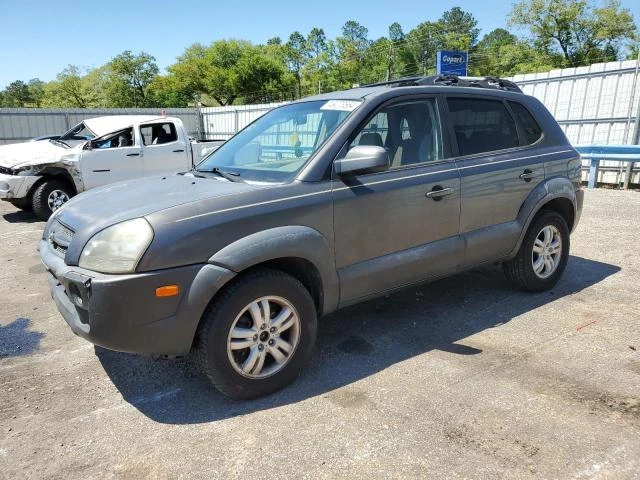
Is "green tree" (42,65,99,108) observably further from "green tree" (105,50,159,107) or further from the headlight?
the headlight

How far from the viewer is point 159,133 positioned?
10125 millimetres

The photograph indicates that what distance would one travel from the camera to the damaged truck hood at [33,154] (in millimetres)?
8969

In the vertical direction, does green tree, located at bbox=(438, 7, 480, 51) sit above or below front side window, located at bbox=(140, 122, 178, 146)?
above

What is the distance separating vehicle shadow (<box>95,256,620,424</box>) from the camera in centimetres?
302

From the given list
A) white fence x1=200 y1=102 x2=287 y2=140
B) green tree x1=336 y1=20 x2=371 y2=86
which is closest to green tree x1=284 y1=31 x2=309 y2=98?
green tree x1=336 y1=20 x2=371 y2=86

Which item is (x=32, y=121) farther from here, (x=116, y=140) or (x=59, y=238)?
(x=59, y=238)

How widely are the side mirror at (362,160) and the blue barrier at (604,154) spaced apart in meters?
9.05

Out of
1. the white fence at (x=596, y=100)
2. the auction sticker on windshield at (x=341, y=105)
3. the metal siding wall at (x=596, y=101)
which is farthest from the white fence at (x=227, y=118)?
the auction sticker on windshield at (x=341, y=105)

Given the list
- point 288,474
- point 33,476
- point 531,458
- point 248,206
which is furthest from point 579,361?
point 33,476

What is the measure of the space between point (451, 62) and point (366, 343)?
1164 cm

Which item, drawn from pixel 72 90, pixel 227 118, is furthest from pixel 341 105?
pixel 72 90

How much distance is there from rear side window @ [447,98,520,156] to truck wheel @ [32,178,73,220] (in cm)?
761

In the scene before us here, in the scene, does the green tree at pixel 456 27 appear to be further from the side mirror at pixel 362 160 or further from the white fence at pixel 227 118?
the side mirror at pixel 362 160

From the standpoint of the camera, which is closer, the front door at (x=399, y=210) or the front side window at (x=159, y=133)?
the front door at (x=399, y=210)
